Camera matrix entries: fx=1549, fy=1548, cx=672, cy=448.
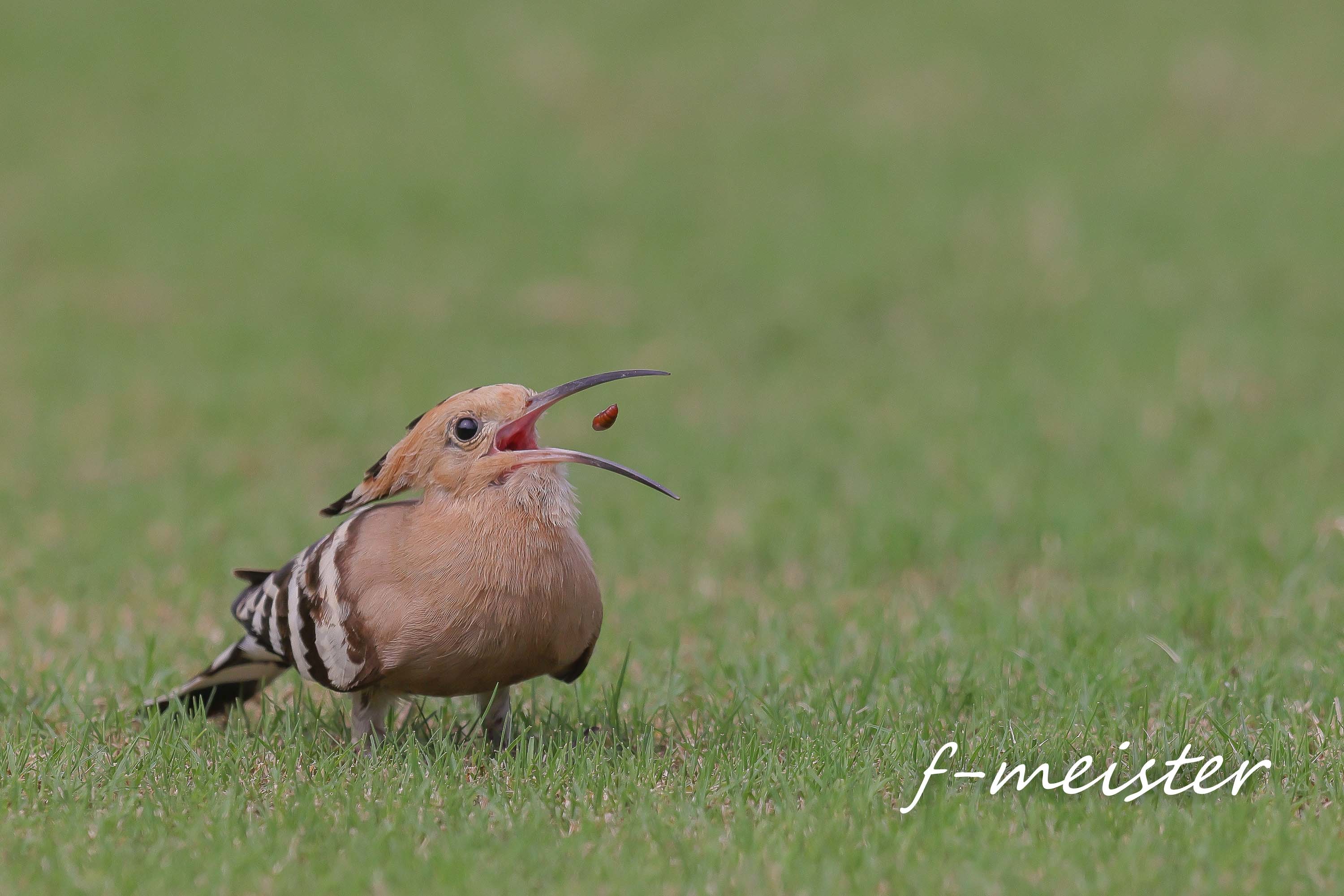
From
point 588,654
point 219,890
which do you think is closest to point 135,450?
point 588,654

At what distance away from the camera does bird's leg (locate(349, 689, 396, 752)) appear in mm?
4480

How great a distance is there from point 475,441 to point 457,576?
0.41m

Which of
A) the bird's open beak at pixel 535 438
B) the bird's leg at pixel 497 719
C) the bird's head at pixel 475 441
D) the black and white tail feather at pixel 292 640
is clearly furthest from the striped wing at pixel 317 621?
the bird's open beak at pixel 535 438

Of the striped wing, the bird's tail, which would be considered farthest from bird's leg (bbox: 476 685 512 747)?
the bird's tail

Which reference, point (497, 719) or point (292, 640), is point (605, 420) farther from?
point (292, 640)

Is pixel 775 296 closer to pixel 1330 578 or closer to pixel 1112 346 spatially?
pixel 1112 346

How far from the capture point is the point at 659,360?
35.8ft

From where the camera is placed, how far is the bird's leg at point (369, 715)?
4.48 m

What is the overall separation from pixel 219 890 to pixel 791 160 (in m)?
12.4

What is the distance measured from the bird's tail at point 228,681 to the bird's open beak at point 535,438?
1.02 metres

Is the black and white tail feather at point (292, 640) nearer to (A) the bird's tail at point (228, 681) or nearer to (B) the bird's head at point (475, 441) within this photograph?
(A) the bird's tail at point (228, 681)

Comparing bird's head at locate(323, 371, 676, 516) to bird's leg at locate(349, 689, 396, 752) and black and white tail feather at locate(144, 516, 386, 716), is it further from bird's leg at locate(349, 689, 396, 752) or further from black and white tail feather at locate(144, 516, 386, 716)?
bird's leg at locate(349, 689, 396, 752)

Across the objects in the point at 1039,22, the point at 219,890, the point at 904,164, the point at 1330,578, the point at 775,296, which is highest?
the point at 1039,22

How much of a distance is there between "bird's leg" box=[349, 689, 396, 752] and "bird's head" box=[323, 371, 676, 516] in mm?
614
